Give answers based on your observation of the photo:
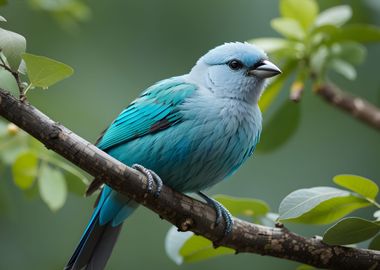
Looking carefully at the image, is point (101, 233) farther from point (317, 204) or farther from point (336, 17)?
point (336, 17)

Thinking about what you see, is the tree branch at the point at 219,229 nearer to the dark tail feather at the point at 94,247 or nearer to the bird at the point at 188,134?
the bird at the point at 188,134

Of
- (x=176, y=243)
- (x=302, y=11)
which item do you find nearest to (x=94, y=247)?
(x=176, y=243)

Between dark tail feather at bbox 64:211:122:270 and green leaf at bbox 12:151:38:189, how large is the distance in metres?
0.45

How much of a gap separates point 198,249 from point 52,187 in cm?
85

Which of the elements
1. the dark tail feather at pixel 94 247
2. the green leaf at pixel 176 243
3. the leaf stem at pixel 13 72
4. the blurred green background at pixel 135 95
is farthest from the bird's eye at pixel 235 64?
the blurred green background at pixel 135 95

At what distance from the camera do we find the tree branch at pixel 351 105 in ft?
14.4

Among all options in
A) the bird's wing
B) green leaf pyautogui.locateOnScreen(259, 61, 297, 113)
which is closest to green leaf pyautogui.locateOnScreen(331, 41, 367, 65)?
green leaf pyautogui.locateOnScreen(259, 61, 297, 113)

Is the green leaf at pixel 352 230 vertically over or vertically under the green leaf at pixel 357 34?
under

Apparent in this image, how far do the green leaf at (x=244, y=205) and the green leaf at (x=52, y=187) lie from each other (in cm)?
83

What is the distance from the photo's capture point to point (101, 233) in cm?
416

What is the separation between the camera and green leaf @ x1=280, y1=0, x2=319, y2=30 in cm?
450

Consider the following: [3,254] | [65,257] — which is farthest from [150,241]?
[3,254]

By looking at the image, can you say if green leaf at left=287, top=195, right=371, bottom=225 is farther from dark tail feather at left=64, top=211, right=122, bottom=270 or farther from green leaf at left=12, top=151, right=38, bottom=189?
green leaf at left=12, top=151, right=38, bottom=189

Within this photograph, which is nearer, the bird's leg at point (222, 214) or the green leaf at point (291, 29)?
the bird's leg at point (222, 214)
